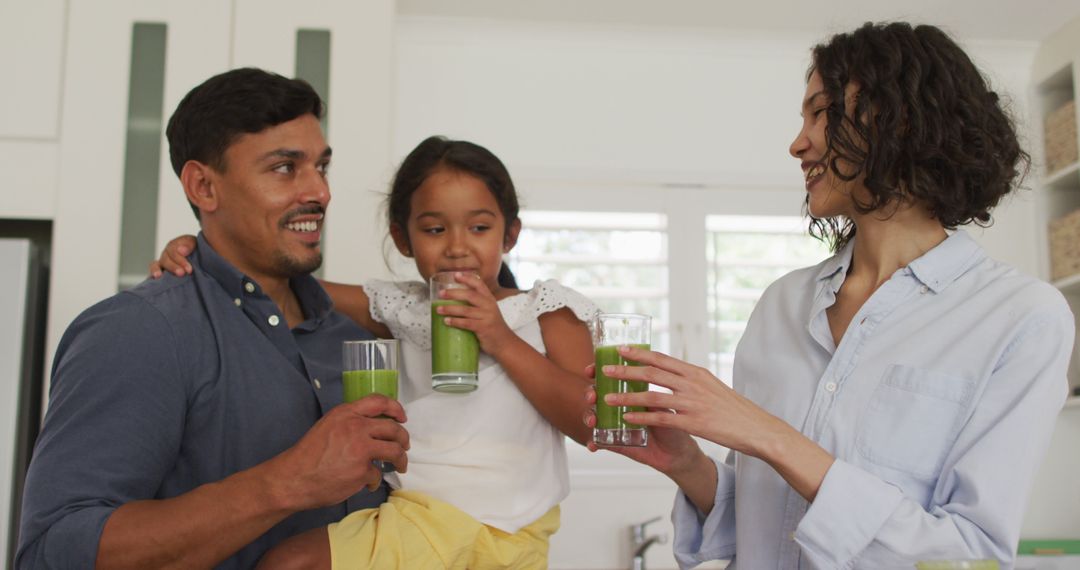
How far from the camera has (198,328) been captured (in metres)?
1.61

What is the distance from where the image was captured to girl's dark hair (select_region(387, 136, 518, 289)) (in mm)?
2045

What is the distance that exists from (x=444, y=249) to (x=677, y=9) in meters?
2.32

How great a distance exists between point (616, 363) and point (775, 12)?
2.94 meters

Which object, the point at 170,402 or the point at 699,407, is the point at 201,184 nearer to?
the point at 170,402

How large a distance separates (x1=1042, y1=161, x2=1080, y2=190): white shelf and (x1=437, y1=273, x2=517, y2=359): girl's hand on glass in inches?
114

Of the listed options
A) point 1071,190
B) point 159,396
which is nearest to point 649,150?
point 1071,190

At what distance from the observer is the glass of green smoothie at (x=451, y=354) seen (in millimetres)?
1724

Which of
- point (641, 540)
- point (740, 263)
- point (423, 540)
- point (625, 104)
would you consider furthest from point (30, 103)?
point (740, 263)

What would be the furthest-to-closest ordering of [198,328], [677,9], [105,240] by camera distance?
[677,9] < [105,240] < [198,328]

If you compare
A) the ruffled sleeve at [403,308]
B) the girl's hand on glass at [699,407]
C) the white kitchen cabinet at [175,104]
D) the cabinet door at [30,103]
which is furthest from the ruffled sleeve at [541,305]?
the cabinet door at [30,103]

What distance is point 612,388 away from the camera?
140 centimetres

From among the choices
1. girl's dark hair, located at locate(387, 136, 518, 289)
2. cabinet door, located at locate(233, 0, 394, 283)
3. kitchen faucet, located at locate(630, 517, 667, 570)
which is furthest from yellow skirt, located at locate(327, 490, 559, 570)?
kitchen faucet, located at locate(630, 517, 667, 570)

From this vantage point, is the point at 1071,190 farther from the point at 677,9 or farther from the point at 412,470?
the point at 412,470

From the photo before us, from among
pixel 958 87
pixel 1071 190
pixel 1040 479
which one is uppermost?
pixel 1071 190
